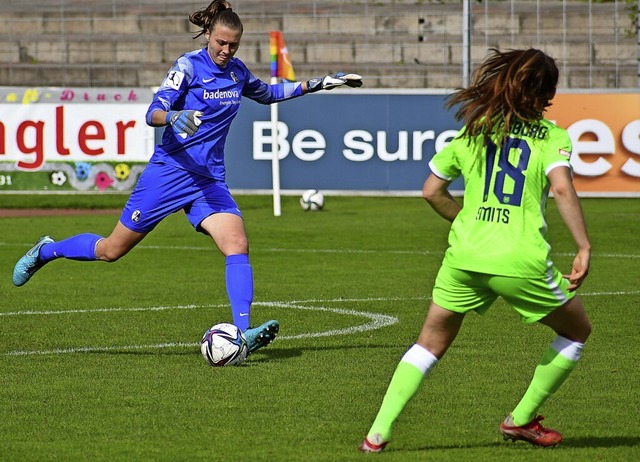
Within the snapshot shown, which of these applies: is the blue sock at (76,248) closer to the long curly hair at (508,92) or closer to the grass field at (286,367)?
the grass field at (286,367)

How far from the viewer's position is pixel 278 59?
18.9m

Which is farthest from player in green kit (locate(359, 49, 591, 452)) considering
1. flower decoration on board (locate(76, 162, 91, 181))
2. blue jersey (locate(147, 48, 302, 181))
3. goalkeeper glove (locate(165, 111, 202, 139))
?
flower decoration on board (locate(76, 162, 91, 181))

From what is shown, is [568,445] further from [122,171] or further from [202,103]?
[122,171]

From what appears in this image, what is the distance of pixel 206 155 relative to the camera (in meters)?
8.14

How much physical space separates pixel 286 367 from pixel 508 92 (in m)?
2.89

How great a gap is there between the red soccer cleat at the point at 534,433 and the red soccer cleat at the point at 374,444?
566mm

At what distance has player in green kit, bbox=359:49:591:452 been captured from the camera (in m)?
5.13

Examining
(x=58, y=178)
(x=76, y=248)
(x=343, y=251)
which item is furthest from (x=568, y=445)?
(x=58, y=178)

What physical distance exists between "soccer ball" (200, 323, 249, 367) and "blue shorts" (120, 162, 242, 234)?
82 centimetres

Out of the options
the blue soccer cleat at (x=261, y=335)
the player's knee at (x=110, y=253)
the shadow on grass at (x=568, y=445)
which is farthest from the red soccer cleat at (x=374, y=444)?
the player's knee at (x=110, y=253)

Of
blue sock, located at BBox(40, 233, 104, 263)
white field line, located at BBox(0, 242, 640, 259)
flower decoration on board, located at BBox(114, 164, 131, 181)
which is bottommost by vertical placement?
white field line, located at BBox(0, 242, 640, 259)

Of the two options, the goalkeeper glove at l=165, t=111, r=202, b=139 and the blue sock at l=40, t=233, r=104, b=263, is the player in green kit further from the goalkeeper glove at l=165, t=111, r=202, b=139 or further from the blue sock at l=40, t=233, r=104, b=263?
the blue sock at l=40, t=233, r=104, b=263

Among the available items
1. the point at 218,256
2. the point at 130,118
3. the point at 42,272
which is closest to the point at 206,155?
the point at 42,272

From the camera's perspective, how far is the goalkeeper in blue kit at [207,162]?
7898 millimetres
